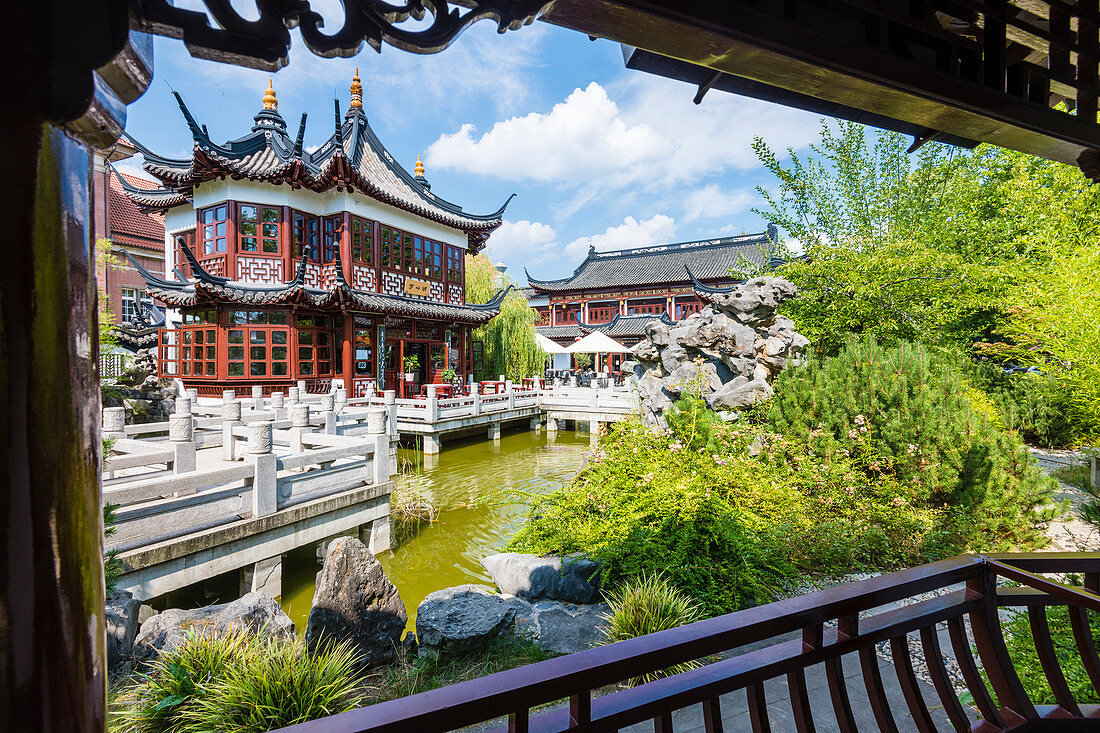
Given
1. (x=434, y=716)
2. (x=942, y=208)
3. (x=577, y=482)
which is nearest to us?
(x=434, y=716)

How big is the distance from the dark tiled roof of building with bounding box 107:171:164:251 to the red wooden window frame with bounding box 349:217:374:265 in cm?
1242

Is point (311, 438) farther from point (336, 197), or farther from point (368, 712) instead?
point (336, 197)

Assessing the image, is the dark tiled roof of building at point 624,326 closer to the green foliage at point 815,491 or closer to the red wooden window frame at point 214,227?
the red wooden window frame at point 214,227

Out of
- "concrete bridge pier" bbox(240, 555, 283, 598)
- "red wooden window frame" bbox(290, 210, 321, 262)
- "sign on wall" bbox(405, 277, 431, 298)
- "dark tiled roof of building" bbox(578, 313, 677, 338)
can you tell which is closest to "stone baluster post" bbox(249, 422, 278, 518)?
"concrete bridge pier" bbox(240, 555, 283, 598)

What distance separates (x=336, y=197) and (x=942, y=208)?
15151 millimetres

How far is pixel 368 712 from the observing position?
0.95m

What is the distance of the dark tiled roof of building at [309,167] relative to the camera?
A: 13.8 m

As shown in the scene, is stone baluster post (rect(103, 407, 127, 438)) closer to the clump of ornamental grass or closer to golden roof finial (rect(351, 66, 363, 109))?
the clump of ornamental grass

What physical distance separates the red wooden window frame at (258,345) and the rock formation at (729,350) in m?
10.8

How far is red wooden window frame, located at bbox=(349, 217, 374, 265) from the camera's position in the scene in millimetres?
15227

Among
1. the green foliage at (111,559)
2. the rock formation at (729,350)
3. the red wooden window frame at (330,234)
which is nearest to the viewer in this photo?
the green foliage at (111,559)

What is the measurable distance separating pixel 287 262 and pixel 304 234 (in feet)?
3.54

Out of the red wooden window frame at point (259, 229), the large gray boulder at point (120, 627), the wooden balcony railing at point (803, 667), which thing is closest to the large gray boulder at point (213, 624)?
the large gray boulder at point (120, 627)

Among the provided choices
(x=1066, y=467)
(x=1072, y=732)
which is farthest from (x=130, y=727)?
(x=1066, y=467)
